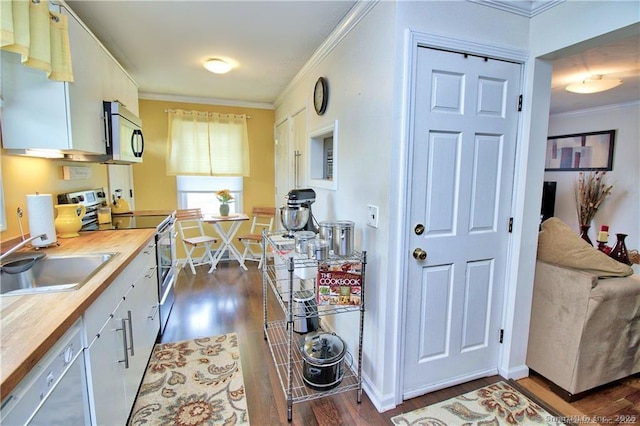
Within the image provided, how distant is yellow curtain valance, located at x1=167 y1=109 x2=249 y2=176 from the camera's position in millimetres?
4254

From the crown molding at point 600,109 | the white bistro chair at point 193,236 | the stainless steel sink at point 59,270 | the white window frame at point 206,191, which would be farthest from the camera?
the white window frame at point 206,191

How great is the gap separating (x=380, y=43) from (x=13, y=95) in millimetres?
1965

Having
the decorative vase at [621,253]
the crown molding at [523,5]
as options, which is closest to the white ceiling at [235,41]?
the crown molding at [523,5]

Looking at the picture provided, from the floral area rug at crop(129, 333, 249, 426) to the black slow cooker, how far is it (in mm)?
423

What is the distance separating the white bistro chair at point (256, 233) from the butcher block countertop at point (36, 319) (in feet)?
8.94

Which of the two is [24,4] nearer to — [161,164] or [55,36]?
[55,36]

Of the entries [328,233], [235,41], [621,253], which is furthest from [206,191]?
[621,253]

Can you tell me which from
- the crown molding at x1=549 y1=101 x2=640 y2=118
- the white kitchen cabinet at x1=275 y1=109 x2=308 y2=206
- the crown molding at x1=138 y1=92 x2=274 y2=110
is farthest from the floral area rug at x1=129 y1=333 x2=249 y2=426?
the crown molding at x1=549 y1=101 x2=640 y2=118

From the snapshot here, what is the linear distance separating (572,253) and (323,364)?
1.73m

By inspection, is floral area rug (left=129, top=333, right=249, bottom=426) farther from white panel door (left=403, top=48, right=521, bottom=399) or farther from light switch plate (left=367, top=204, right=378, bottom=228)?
light switch plate (left=367, top=204, right=378, bottom=228)

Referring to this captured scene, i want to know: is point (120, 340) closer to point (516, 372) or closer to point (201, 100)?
point (516, 372)

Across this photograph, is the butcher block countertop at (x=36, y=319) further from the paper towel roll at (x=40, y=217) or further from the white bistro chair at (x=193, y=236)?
the white bistro chair at (x=193, y=236)

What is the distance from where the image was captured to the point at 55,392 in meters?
0.98

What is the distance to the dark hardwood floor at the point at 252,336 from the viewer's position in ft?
5.80
